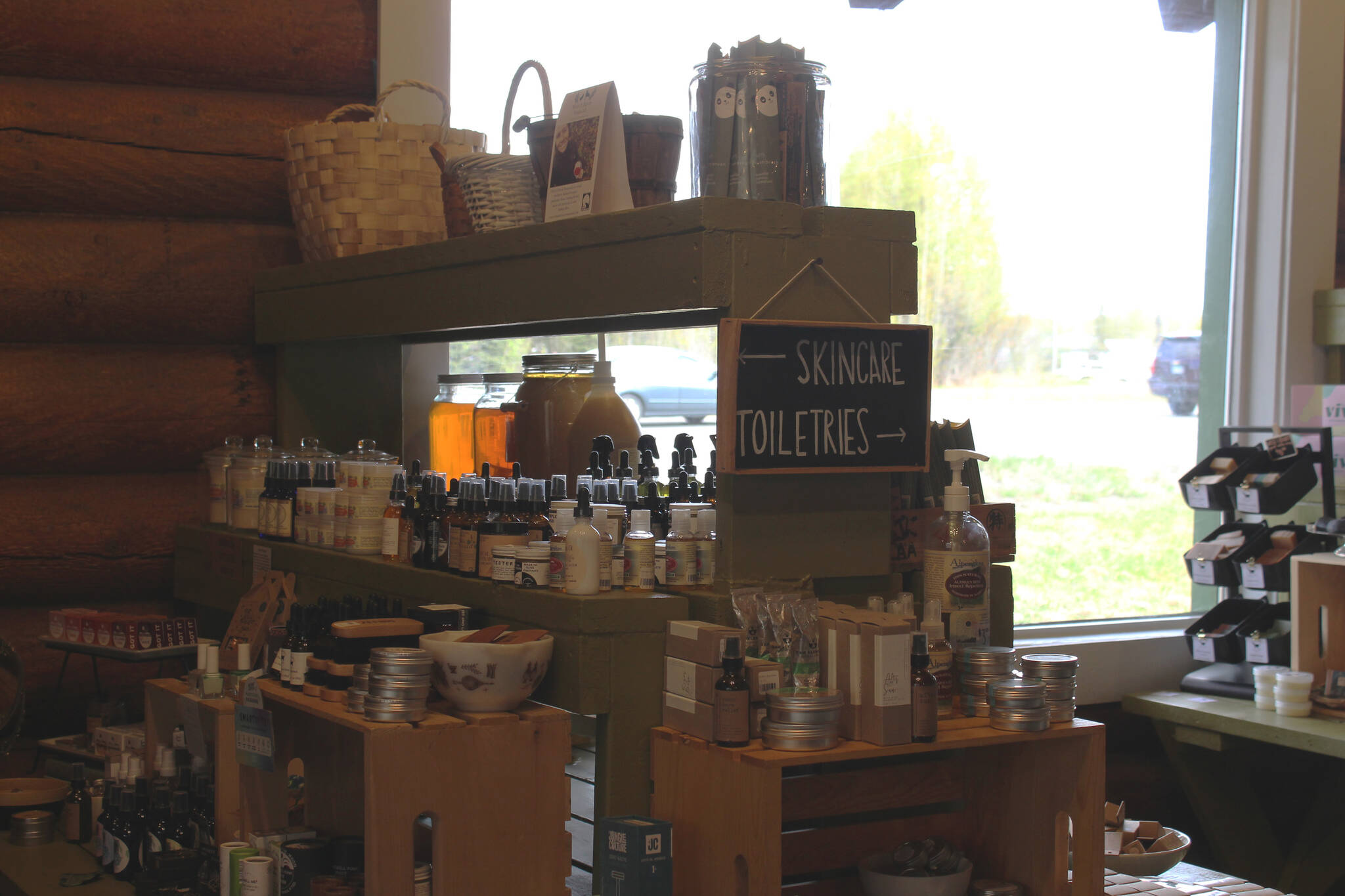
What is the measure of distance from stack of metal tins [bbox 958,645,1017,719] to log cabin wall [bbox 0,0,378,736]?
2.04m

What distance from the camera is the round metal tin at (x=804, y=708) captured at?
170cm

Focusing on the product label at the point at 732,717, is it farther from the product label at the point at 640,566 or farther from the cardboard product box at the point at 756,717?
the product label at the point at 640,566

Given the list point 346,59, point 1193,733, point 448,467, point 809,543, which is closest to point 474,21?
point 346,59

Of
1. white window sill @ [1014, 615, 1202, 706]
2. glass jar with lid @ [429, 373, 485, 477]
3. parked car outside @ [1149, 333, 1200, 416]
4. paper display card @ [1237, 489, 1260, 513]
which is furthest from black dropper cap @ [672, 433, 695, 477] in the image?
parked car outside @ [1149, 333, 1200, 416]

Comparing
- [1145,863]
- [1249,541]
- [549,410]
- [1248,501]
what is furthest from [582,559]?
[1249,541]

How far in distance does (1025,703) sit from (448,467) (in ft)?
5.32

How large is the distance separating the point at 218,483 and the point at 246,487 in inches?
8.2

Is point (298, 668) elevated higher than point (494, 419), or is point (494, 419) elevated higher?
point (494, 419)

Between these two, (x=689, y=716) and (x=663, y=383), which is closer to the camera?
(x=689, y=716)

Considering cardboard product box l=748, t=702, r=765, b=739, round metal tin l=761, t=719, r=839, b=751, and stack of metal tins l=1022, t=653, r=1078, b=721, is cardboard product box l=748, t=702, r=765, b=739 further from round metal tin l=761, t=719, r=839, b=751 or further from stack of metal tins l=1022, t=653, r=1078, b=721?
stack of metal tins l=1022, t=653, r=1078, b=721

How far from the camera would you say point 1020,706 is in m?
1.84

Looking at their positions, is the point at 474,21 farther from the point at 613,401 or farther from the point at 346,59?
the point at 613,401

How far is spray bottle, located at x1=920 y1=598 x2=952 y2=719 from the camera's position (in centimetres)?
189

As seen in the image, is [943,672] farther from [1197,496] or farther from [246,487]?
[1197,496]
